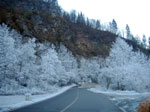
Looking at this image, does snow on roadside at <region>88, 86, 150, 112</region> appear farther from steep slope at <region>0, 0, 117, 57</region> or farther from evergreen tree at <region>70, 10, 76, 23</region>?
evergreen tree at <region>70, 10, 76, 23</region>

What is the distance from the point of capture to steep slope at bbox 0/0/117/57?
5466 cm

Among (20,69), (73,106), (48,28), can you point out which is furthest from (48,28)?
(73,106)

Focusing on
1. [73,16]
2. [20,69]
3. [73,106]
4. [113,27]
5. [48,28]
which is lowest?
[73,106]

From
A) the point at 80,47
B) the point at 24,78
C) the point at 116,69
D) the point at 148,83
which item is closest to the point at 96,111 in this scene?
the point at 24,78

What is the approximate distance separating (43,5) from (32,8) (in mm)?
8476

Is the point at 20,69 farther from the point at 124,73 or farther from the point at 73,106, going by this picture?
the point at 124,73

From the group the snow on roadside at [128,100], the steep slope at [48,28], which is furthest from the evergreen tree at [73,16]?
the snow on roadside at [128,100]

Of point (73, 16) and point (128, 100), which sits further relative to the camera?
point (73, 16)

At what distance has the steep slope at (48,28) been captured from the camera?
54.7 m

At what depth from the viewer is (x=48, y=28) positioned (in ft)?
213

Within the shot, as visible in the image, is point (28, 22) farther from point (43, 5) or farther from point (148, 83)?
point (148, 83)

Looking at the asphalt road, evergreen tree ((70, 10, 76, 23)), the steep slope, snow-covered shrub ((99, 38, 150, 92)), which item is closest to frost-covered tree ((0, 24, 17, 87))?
the asphalt road

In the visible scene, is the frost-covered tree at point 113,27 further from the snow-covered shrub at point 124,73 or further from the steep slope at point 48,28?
the snow-covered shrub at point 124,73

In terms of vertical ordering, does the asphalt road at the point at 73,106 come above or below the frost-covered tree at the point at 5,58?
below
